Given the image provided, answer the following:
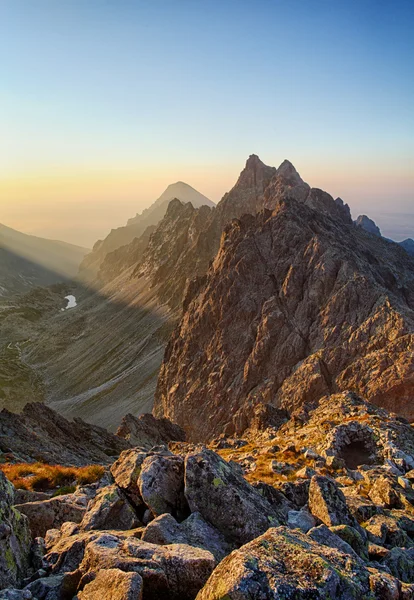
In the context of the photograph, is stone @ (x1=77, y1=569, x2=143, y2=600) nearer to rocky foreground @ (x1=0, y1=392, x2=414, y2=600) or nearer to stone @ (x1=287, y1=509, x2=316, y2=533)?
Result: rocky foreground @ (x1=0, y1=392, x2=414, y2=600)

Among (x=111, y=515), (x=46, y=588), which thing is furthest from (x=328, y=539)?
(x=46, y=588)

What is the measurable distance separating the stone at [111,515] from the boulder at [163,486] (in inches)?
29.3

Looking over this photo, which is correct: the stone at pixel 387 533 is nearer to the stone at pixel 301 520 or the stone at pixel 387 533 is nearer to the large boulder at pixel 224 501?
the stone at pixel 301 520

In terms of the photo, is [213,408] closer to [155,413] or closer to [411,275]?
[155,413]

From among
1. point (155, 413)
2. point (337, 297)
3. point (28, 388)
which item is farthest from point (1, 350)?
point (337, 297)

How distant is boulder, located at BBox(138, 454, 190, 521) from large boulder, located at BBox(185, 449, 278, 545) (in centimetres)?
62

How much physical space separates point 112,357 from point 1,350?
67753mm

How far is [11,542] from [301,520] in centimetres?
903

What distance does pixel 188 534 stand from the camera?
11477mm

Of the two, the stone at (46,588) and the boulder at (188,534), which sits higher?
the boulder at (188,534)

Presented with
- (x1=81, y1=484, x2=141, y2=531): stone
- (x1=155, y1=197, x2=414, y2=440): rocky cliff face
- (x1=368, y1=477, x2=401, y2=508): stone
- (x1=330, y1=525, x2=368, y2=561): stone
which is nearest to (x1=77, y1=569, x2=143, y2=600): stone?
(x1=81, y1=484, x2=141, y2=531): stone

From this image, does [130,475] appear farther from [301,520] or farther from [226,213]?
[226,213]

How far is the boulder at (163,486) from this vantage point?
13.3 metres

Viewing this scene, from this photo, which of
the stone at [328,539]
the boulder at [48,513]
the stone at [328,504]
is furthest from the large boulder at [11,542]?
the stone at [328,504]
